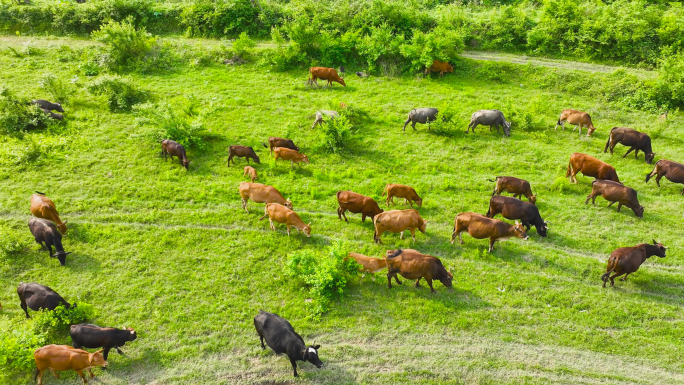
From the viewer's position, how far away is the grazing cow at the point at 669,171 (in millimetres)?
16734

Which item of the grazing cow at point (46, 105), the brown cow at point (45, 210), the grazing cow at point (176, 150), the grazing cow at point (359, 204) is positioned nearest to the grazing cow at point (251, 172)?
the grazing cow at point (176, 150)

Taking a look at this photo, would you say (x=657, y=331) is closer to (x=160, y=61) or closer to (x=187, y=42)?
(x=160, y=61)

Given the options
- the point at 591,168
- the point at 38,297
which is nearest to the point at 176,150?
the point at 38,297

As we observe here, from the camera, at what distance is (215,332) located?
1182 cm

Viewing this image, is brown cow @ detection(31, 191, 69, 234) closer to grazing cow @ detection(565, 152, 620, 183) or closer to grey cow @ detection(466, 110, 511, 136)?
grey cow @ detection(466, 110, 511, 136)

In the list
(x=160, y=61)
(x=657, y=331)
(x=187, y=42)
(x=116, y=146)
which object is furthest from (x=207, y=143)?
(x=657, y=331)

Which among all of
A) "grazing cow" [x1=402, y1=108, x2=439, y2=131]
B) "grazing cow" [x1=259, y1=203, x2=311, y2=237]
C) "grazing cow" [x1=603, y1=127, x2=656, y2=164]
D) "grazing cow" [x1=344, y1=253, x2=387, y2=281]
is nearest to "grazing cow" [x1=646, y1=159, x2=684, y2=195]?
"grazing cow" [x1=603, y1=127, x2=656, y2=164]

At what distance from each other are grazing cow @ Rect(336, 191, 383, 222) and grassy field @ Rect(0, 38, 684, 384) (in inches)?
24.8

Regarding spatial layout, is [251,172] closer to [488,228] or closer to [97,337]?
[97,337]

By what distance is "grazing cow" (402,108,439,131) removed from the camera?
2069cm

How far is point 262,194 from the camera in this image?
15594 millimetres

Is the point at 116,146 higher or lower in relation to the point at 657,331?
higher

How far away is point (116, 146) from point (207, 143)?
3.88 m

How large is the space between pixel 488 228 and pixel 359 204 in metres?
4.27
